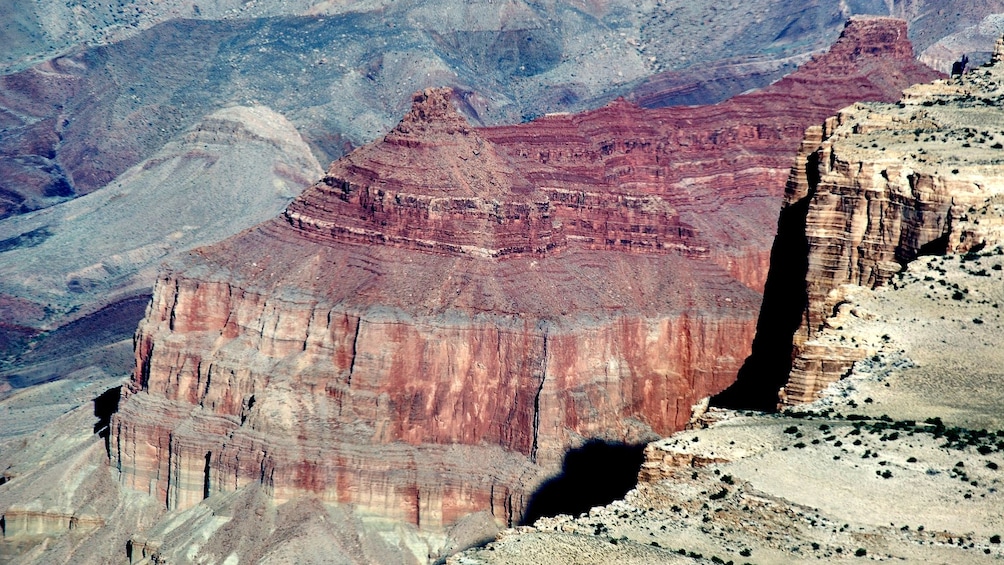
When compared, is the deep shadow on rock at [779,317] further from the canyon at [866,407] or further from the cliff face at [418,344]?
the cliff face at [418,344]

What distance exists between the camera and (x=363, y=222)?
3954 inches

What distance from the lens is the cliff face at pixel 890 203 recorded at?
2235 inches

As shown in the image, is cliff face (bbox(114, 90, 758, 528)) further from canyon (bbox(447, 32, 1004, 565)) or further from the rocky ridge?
the rocky ridge

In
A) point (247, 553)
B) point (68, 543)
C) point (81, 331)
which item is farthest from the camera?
point (81, 331)

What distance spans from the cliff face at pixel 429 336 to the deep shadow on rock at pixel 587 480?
840 millimetres

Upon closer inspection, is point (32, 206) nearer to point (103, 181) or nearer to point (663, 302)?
point (103, 181)

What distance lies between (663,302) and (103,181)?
350ft

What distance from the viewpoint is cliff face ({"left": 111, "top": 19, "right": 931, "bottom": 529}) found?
92500 millimetres

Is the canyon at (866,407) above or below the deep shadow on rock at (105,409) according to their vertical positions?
above

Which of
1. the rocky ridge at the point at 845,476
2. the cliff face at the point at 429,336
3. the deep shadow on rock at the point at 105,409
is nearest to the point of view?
the rocky ridge at the point at 845,476

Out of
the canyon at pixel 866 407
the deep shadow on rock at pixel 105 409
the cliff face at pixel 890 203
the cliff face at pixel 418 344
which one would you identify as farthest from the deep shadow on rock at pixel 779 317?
the deep shadow on rock at pixel 105 409

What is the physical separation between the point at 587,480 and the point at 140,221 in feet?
269

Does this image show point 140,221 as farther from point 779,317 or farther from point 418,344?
point 779,317

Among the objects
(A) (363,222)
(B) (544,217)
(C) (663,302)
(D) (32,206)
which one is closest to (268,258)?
(A) (363,222)
